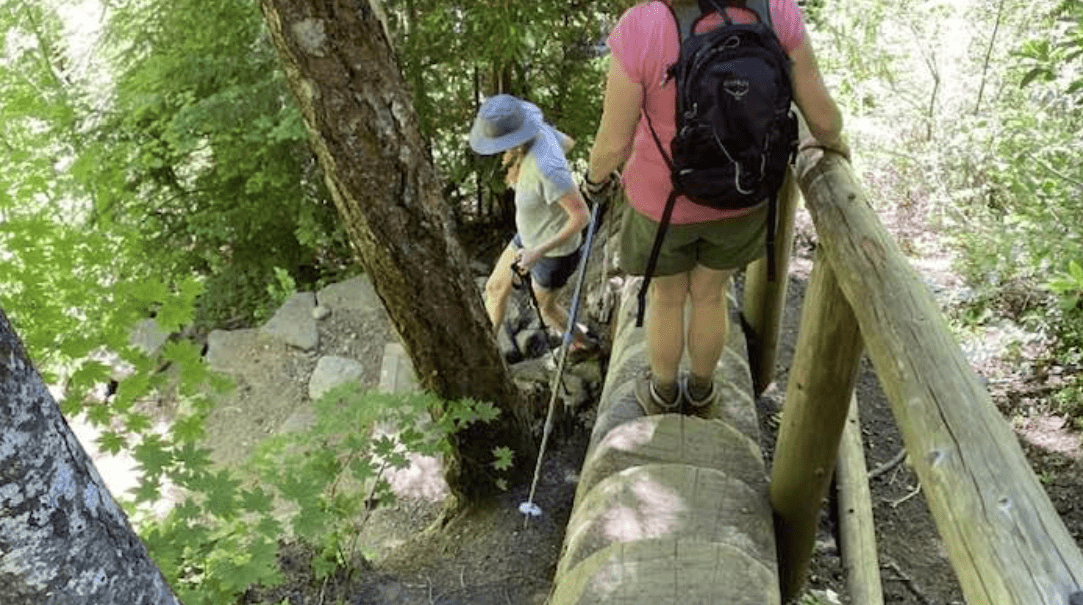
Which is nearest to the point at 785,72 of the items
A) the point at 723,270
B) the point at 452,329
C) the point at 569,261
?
the point at 723,270

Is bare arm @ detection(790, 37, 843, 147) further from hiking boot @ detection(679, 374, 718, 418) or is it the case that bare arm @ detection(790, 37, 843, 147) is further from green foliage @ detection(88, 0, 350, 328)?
green foliage @ detection(88, 0, 350, 328)

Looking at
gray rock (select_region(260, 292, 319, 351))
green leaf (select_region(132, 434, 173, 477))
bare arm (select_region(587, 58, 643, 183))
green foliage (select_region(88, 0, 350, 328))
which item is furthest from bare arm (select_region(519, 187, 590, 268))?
gray rock (select_region(260, 292, 319, 351))

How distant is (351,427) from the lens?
159 inches

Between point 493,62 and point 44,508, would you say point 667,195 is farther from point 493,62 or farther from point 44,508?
point 493,62

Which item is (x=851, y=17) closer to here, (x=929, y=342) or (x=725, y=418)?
(x=725, y=418)

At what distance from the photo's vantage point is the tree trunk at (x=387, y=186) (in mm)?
3201

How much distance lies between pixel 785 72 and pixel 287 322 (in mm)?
6304

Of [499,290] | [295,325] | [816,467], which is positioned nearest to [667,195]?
[816,467]

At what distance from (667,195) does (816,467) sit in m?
1.05

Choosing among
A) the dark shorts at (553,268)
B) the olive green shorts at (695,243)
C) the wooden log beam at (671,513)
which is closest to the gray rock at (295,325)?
the dark shorts at (553,268)

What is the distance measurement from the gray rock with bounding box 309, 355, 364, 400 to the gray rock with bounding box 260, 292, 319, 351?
0.27 metres

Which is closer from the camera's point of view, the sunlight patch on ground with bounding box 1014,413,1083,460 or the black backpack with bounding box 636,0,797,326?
the black backpack with bounding box 636,0,797,326

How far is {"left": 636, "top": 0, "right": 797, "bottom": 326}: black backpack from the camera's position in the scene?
2.66 m

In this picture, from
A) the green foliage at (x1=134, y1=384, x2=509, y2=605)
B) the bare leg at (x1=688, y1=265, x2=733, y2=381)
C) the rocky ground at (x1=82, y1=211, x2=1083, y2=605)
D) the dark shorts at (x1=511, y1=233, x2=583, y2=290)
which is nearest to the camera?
the green foliage at (x1=134, y1=384, x2=509, y2=605)
